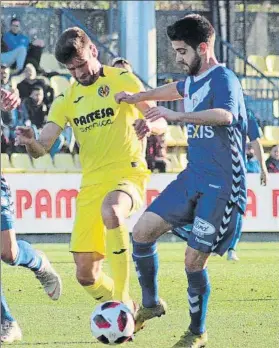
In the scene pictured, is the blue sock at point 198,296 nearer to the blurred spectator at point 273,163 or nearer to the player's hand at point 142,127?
the player's hand at point 142,127

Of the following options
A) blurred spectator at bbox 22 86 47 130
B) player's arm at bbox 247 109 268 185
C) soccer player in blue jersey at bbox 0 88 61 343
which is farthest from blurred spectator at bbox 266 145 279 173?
soccer player in blue jersey at bbox 0 88 61 343

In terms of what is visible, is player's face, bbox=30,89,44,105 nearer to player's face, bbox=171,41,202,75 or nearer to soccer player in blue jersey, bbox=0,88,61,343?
soccer player in blue jersey, bbox=0,88,61,343

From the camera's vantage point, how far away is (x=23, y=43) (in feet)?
58.2

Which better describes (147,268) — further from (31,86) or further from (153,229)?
(31,86)

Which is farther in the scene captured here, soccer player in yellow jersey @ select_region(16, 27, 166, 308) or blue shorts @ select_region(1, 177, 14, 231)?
soccer player in yellow jersey @ select_region(16, 27, 166, 308)

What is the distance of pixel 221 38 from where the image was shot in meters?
20.5

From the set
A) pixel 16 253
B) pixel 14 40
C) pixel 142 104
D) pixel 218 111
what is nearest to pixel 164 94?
pixel 142 104

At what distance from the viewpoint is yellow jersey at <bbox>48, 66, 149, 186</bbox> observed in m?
7.30

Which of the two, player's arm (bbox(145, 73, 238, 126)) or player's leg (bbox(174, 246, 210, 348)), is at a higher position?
player's arm (bbox(145, 73, 238, 126))

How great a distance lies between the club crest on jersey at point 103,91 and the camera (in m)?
7.35

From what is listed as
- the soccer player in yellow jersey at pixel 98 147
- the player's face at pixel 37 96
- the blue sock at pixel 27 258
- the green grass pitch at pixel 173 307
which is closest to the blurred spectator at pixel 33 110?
the player's face at pixel 37 96

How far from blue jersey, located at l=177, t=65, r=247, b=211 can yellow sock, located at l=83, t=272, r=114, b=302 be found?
1.41 meters

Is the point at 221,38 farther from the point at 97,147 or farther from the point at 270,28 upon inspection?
the point at 97,147

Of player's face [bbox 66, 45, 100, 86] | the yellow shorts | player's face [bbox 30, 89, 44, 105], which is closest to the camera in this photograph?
player's face [bbox 66, 45, 100, 86]
